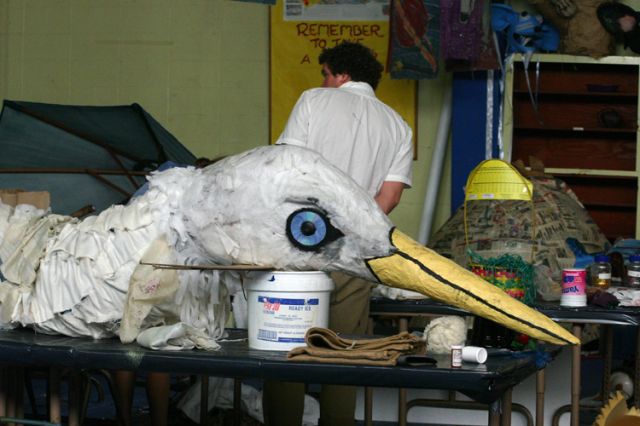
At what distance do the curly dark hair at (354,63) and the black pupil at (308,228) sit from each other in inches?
64.6

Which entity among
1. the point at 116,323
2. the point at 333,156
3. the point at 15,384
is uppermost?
the point at 333,156

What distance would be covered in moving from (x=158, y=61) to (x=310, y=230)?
18.0ft

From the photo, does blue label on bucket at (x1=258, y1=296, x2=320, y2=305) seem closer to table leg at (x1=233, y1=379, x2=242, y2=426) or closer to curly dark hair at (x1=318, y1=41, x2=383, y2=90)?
curly dark hair at (x1=318, y1=41, x2=383, y2=90)

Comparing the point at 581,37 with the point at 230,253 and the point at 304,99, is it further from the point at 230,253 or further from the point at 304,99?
the point at 230,253

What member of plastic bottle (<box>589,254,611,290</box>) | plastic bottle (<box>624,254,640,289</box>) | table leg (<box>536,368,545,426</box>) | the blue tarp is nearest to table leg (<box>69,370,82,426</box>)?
table leg (<box>536,368,545,426</box>)

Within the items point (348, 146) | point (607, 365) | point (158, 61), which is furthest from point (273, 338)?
point (158, 61)

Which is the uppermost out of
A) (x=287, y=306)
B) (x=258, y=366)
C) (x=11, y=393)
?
(x=287, y=306)

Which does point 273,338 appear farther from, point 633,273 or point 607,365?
point 607,365

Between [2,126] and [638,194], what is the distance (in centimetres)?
422

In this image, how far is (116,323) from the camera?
10.7 feet

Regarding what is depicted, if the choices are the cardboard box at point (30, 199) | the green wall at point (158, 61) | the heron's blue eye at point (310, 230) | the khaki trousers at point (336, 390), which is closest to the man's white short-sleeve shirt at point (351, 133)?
the khaki trousers at point (336, 390)

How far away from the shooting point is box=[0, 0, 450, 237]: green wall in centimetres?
820

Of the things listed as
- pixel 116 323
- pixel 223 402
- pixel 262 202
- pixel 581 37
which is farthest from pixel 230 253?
pixel 581 37

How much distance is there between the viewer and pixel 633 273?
4.69 m
